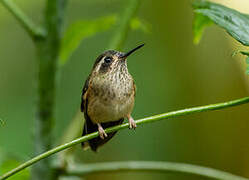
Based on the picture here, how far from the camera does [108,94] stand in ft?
11.6

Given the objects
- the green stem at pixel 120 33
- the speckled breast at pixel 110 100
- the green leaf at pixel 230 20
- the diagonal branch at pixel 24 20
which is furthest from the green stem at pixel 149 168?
the green leaf at pixel 230 20

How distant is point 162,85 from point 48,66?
153 inches

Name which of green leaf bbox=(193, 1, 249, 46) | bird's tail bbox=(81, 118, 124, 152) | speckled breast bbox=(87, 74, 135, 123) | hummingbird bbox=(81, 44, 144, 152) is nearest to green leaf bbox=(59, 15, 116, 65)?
hummingbird bbox=(81, 44, 144, 152)

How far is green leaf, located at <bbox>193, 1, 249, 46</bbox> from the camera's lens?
1979 mm

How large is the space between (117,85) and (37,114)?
2.07ft

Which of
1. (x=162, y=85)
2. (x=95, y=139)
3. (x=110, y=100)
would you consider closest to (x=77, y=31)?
(x=110, y=100)

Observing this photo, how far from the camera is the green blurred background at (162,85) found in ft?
21.1

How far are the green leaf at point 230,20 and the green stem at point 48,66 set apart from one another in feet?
3.98

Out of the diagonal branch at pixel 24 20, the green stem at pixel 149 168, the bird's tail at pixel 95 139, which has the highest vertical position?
the diagonal branch at pixel 24 20

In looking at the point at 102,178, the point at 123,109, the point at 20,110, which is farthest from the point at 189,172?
the point at 20,110

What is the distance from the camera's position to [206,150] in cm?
672

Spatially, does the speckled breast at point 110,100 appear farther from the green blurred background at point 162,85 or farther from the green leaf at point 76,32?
the green blurred background at point 162,85

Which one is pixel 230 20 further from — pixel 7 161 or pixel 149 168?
pixel 7 161

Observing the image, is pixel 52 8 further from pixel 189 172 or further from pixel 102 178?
pixel 102 178
